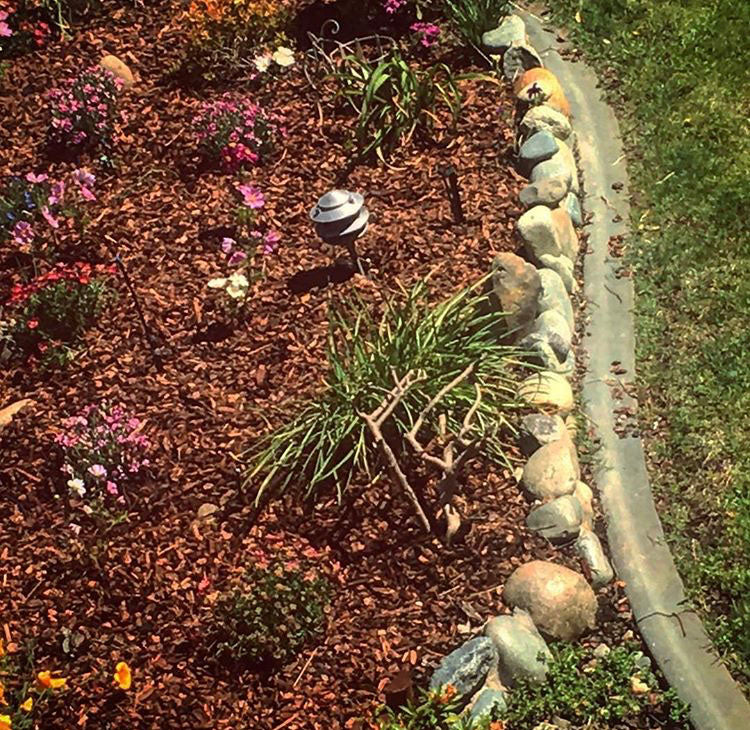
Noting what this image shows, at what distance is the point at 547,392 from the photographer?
5527mm

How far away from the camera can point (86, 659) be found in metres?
4.88

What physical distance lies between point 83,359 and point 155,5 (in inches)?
124

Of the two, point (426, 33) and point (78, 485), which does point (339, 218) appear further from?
point (426, 33)

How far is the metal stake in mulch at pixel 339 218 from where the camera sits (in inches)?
223

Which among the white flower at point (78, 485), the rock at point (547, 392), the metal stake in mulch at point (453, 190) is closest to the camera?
the white flower at point (78, 485)

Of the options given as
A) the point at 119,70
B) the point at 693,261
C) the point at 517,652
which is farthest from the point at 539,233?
the point at 119,70

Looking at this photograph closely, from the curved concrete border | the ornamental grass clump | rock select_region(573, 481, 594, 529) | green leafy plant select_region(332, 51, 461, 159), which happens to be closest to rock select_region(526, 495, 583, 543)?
rock select_region(573, 481, 594, 529)

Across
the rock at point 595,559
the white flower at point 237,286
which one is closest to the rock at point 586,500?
the rock at point 595,559

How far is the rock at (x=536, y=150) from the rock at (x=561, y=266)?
0.67 metres

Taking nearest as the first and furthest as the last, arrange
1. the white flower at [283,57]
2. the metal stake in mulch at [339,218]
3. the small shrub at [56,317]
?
the metal stake in mulch at [339,218], the small shrub at [56,317], the white flower at [283,57]

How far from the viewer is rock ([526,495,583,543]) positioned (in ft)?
16.6

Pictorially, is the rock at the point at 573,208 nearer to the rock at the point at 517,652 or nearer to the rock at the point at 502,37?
the rock at the point at 502,37

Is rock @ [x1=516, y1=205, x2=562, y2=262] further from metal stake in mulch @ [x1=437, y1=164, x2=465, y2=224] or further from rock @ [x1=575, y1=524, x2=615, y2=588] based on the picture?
rock @ [x1=575, y1=524, x2=615, y2=588]

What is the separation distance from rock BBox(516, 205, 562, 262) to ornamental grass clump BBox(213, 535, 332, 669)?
7.32ft
